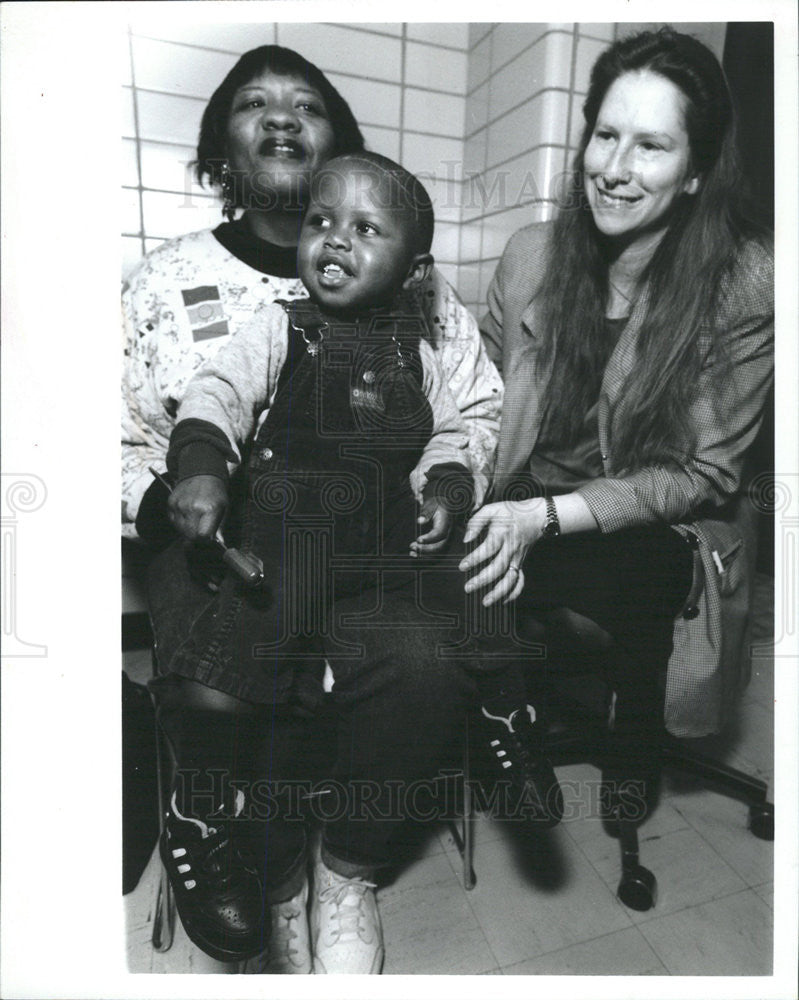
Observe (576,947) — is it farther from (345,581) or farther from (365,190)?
(365,190)

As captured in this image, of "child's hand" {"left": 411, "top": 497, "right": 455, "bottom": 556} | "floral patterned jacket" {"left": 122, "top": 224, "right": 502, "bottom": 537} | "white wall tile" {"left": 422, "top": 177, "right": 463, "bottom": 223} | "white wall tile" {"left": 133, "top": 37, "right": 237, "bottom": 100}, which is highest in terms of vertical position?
"white wall tile" {"left": 133, "top": 37, "right": 237, "bottom": 100}

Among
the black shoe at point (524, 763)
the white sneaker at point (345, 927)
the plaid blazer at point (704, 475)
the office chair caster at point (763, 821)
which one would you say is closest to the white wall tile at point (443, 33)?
the plaid blazer at point (704, 475)

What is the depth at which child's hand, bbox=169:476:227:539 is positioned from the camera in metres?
0.84

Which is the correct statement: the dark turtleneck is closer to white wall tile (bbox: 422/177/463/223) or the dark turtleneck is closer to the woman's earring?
the woman's earring

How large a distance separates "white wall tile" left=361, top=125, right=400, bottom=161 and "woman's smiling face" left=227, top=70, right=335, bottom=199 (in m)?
0.19

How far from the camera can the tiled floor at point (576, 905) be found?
101 centimetres

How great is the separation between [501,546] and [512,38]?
0.93 meters

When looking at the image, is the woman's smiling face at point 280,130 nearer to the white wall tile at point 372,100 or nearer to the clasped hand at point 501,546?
the white wall tile at point 372,100

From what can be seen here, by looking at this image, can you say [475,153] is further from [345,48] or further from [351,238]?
[351,238]

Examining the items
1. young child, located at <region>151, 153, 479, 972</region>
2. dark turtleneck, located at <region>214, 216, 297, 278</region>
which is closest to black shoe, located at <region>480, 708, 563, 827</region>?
young child, located at <region>151, 153, 479, 972</region>

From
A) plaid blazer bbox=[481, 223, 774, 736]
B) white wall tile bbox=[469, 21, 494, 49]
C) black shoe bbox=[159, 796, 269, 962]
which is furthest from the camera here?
white wall tile bbox=[469, 21, 494, 49]

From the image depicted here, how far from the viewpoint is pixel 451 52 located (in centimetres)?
123

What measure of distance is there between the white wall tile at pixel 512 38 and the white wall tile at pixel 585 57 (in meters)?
0.08

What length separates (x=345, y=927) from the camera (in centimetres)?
100
